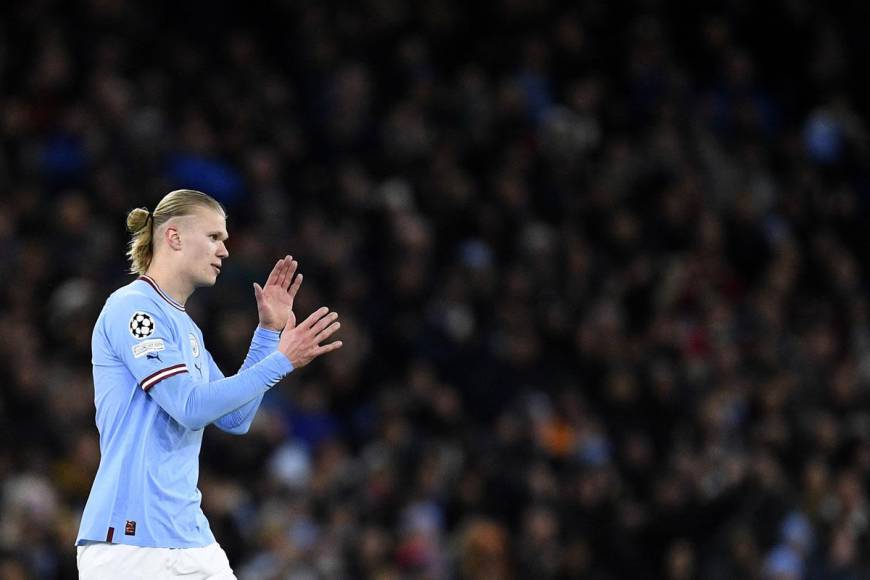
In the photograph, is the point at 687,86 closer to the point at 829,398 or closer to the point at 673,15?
the point at 673,15

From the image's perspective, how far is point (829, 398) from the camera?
541 inches

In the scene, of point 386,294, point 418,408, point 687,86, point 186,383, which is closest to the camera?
point 186,383

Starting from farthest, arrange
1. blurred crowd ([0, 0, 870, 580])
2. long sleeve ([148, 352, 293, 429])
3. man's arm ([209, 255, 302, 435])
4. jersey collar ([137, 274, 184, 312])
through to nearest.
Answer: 1. blurred crowd ([0, 0, 870, 580])
2. man's arm ([209, 255, 302, 435])
3. jersey collar ([137, 274, 184, 312])
4. long sleeve ([148, 352, 293, 429])

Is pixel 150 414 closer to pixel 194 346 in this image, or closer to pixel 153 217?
pixel 194 346

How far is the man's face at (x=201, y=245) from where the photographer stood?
5.27 m

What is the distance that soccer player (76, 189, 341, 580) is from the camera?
5008mm

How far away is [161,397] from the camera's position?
16.4 ft

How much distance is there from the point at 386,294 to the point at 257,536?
10.5 ft

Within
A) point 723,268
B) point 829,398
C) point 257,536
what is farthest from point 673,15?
point 257,536

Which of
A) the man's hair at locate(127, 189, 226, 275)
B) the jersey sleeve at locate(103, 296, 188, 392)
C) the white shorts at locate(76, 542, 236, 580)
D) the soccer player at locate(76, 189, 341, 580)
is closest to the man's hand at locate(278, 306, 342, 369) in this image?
Answer: the soccer player at locate(76, 189, 341, 580)

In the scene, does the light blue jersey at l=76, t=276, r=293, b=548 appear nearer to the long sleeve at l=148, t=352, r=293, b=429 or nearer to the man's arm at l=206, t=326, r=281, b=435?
the long sleeve at l=148, t=352, r=293, b=429

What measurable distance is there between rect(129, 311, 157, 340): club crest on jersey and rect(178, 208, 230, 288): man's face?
10.3 inches

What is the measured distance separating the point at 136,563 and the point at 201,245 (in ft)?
3.65

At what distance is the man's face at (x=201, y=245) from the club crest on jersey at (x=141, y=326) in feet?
0.86
